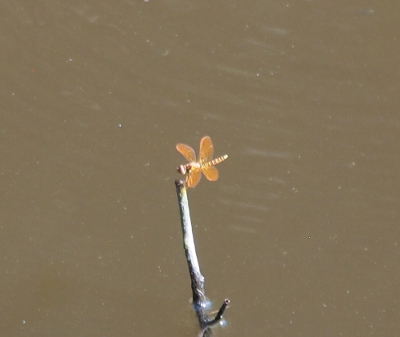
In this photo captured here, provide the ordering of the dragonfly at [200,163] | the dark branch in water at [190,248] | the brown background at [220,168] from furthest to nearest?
the brown background at [220,168] < the dragonfly at [200,163] < the dark branch in water at [190,248]

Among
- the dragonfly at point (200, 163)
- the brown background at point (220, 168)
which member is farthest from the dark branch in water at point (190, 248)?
the brown background at point (220, 168)

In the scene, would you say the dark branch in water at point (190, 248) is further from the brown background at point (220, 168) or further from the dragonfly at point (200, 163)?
the brown background at point (220, 168)

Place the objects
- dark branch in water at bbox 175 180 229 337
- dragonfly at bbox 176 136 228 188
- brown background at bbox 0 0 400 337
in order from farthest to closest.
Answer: brown background at bbox 0 0 400 337, dragonfly at bbox 176 136 228 188, dark branch in water at bbox 175 180 229 337

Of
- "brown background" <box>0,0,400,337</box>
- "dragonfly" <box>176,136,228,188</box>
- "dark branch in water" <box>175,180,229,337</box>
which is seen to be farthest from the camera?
"brown background" <box>0,0,400,337</box>

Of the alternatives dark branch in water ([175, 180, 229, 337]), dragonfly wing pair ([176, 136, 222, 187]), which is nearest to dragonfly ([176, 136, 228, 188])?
dragonfly wing pair ([176, 136, 222, 187])

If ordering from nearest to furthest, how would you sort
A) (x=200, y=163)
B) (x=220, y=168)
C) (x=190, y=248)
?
(x=190, y=248) → (x=200, y=163) → (x=220, y=168)

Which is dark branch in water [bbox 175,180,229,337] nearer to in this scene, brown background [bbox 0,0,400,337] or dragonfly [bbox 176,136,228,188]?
dragonfly [bbox 176,136,228,188]

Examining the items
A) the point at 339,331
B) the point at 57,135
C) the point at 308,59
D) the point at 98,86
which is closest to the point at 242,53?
the point at 308,59

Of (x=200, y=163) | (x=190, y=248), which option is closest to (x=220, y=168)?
(x=200, y=163)

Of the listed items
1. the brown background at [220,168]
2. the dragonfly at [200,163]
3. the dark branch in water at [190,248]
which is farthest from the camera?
the brown background at [220,168]

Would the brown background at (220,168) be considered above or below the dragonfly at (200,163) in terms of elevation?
below

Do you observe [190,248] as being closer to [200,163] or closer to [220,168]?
[200,163]

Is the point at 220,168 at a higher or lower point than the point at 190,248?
lower
